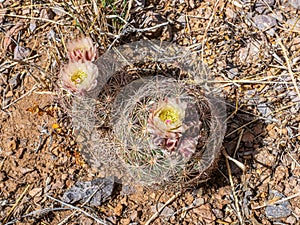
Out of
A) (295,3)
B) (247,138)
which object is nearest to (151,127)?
(247,138)

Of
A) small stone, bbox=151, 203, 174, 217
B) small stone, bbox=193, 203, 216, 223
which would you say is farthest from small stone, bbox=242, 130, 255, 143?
small stone, bbox=151, 203, 174, 217

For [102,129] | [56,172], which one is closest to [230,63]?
[102,129]

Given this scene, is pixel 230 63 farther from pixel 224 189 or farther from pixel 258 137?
pixel 224 189

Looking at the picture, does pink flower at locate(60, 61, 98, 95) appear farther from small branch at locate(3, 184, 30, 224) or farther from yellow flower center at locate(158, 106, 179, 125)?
small branch at locate(3, 184, 30, 224)

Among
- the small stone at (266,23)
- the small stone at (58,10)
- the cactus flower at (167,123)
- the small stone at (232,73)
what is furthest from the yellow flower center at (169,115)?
the small stone at (58,10)

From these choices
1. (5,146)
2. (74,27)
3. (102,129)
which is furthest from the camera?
(74,27)

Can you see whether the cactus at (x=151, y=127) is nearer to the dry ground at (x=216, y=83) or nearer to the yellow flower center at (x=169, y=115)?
the yellow flower center at (x=169, y=115)
